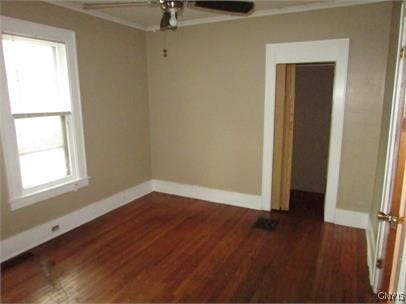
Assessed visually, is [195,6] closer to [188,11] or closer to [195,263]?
[188,11]

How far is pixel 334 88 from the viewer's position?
10.2 ft

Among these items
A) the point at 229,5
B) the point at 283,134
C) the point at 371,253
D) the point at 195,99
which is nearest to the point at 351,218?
the point at 371,253

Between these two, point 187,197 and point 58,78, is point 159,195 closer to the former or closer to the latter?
point 187,197

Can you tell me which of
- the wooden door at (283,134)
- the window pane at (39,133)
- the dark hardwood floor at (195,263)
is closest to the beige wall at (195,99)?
the wooden door at (283,134)

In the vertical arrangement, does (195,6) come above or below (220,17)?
below

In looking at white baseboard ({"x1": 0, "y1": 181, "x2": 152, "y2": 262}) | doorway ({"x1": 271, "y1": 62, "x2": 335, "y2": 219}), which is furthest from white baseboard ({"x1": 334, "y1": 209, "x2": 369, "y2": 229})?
white baseboard ({"x1": 0, "y1": 181, "x2": 152, "y2": 262})

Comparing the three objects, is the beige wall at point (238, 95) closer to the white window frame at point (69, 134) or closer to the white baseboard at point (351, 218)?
the white baseboard at point (351, 218)

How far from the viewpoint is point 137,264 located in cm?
256

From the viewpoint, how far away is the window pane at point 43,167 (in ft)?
9.17

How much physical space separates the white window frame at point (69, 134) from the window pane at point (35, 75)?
0.25 feet

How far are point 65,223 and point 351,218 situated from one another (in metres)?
3.28

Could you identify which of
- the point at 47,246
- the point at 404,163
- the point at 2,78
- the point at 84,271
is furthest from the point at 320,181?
the point at 2,78

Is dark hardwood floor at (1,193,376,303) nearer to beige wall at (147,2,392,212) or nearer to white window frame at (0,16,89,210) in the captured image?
white window frame at (0,16,89,210)

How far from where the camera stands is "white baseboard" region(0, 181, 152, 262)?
8.75 ft
